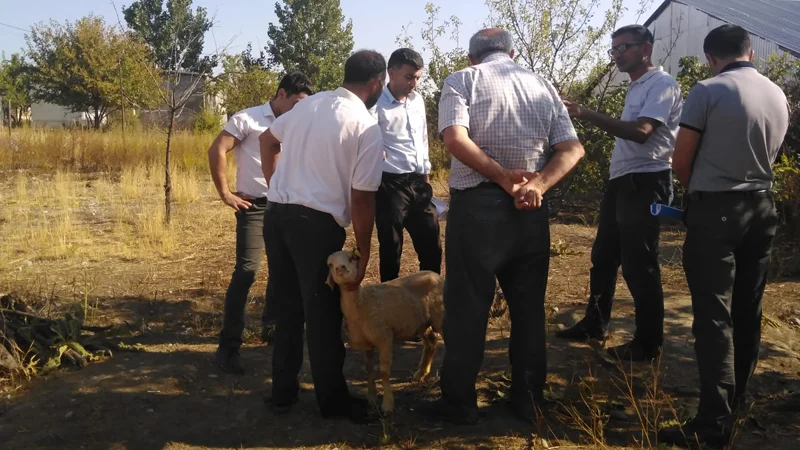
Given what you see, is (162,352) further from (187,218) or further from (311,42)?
(311,42)

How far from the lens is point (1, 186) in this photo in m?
14.2

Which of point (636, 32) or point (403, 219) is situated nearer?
point (636, 32)

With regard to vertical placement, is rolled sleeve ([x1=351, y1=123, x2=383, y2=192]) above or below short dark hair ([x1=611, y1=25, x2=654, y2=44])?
below

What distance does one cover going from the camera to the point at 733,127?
3543mm

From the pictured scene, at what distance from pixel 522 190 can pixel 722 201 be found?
1.03 meters

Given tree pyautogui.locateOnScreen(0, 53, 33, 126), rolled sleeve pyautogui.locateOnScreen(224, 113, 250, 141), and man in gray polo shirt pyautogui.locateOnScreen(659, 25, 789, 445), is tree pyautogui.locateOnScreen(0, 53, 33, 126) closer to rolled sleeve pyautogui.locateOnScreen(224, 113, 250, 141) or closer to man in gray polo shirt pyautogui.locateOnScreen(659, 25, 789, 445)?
rolled sleeve pyautogui.locateOnScreen(224, 113, 250, 141)

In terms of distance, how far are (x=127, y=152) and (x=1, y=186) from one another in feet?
12.0

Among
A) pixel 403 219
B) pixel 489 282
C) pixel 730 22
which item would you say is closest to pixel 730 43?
pixel 489 282

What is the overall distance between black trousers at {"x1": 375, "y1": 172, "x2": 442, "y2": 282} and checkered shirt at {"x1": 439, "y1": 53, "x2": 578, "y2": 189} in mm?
1508

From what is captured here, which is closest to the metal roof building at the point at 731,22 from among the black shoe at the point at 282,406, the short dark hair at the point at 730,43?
the short dark hair at the point at 730,43

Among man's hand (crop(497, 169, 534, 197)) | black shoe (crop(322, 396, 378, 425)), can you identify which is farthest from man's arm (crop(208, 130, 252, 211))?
man's hand (crop(497, 169, 534, 197))

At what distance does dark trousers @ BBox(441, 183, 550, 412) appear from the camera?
3646 millimetres

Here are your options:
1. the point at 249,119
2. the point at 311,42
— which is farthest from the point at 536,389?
the point at 311,42

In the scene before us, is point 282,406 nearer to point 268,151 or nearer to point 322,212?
point 322,212
